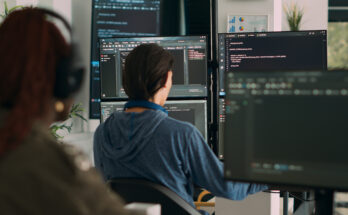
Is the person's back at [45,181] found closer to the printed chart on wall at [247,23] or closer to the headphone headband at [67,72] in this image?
the headphone headband at [67,72]

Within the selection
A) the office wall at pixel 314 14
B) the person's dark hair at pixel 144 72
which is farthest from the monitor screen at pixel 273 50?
the office wall at pixel 314 14

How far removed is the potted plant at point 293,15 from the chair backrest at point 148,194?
3.23 meters

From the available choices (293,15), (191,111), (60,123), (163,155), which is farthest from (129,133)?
(293,15)

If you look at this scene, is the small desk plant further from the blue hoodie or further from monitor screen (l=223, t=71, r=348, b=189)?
monitor screen (l=223, t=71, r=348, b=189)

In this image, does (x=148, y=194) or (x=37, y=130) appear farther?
→ (x=148, y=194)

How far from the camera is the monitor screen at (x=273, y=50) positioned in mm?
2121

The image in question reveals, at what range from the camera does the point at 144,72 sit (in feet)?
5.10

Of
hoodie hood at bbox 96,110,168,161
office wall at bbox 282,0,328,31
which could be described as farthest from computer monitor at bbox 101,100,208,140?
office wall at bbox 282,0,328,31

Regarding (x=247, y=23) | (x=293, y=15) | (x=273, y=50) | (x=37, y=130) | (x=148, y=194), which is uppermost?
(x=293, y=15)

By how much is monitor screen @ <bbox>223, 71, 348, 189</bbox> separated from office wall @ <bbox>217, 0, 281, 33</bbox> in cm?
157

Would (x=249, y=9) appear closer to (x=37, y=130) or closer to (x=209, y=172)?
(x=209, y=172)

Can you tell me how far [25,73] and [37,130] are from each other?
0.10 metres

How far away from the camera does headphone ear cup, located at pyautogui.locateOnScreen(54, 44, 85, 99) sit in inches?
29.0

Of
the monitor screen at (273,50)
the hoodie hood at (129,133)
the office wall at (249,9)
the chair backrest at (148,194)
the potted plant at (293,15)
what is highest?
the potted plant at (293,15)
